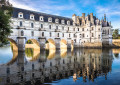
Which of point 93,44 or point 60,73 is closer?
point 60,73

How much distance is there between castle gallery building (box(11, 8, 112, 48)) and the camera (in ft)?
117

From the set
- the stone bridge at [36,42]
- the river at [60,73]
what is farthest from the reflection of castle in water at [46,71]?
the stone bridge at [36,42]

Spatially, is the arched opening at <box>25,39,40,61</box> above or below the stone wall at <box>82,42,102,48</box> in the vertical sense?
below

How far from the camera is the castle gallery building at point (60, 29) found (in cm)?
3559

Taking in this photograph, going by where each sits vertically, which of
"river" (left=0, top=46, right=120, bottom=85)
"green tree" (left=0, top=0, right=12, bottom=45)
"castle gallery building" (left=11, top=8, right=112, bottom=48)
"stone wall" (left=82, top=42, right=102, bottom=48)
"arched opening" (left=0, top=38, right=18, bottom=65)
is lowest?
"river" (left=0, top=46, right=120, bottom=85)

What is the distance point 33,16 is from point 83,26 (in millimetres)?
25311

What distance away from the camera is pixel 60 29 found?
46.7m

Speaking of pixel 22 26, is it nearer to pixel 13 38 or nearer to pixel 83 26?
pixel 13 38

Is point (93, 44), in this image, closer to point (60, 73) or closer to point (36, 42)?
point (36, 42)

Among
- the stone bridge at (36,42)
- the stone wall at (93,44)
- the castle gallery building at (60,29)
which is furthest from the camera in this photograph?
the stone wall at (93,44)

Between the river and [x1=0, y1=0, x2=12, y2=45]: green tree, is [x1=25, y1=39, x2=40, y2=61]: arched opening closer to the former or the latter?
the river

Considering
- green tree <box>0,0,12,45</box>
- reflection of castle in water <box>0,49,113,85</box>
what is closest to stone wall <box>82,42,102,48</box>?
reflection of castle in water <box>0,49,113,85</box>

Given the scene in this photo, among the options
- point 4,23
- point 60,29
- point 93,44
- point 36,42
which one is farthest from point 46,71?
point 93,44

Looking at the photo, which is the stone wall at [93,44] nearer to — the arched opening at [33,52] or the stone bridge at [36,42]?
the stone bridge at [36,42]
